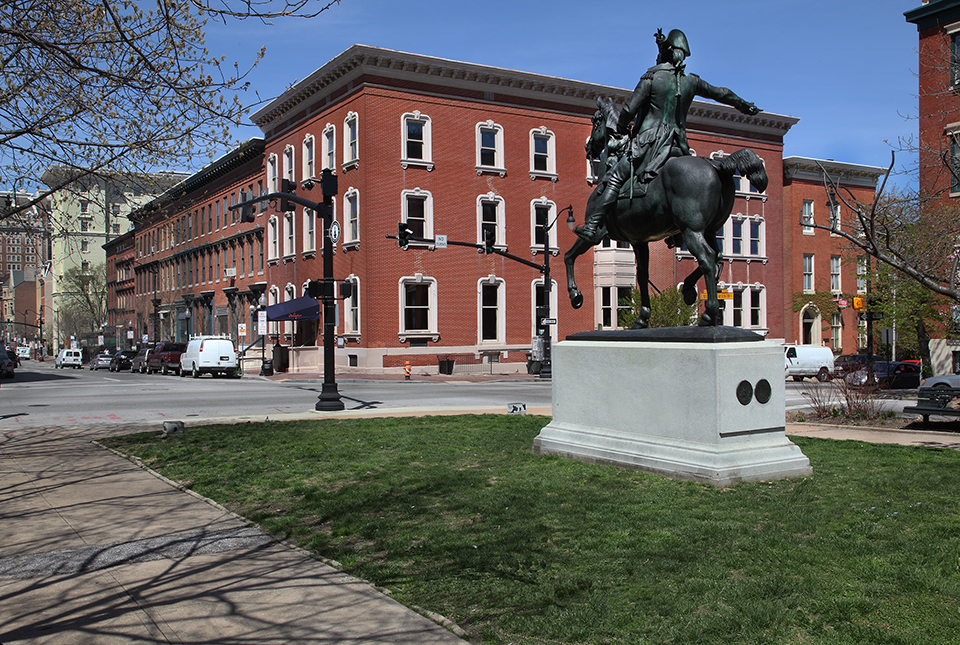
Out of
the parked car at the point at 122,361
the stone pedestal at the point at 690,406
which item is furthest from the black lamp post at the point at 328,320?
the parked car at the point at 122,361

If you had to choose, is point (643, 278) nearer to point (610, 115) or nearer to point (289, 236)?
point (610, 115)

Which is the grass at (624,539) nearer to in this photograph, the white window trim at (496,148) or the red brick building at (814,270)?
the white window trim at (496,148)

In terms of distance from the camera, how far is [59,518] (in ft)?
25.5

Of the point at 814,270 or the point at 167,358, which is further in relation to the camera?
the point at 814,270

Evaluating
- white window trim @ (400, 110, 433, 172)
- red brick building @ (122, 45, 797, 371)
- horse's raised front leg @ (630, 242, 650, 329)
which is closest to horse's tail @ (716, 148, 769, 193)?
horse's raised front leg @ (630, 242, 650, 329)

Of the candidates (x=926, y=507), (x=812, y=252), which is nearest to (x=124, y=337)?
(x=812, y=252)

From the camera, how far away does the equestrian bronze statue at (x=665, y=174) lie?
944cm

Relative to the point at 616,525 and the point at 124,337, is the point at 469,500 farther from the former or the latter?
the point at 124,337

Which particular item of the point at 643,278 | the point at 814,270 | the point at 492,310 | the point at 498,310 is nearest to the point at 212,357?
the point at 492,310

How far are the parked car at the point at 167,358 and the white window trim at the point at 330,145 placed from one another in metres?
14.1

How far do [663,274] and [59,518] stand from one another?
150ft

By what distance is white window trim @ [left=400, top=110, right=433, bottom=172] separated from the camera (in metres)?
41.9

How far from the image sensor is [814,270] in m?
58.4

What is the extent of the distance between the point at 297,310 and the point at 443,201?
1073cm
